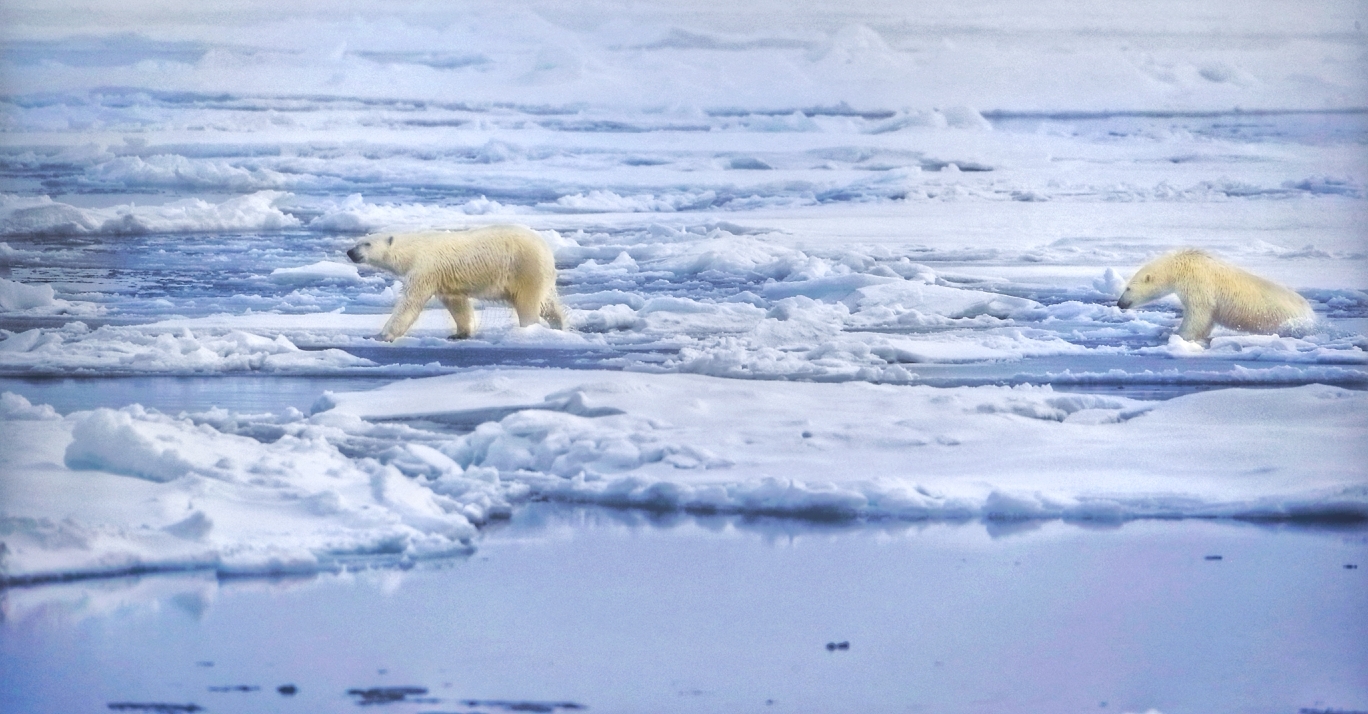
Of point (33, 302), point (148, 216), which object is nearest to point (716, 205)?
point (148, 216)

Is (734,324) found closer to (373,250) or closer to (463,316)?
(463,316)

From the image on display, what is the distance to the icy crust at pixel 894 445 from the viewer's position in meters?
4.91

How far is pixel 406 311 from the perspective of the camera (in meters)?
5.39

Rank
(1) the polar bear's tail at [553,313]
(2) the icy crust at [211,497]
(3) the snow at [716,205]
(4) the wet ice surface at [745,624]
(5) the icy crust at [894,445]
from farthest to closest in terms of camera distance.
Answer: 1. (1) the polar bear's tail at [553,313]
2. (3) the snow at [716,205]
3. (5) the icy crust at [894,445]
4. (2) the icy crust at [211,497]
5. (4) the wet ice surface at [745,624]

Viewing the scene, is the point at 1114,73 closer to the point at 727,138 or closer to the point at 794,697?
the point at 727,138

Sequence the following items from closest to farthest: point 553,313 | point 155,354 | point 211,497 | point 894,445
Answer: point 211,497, point 894,445, point 155,354, point 553,313

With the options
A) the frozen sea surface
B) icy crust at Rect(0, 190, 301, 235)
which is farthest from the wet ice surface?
icy crust at Rect(0, 190, 301, 235)

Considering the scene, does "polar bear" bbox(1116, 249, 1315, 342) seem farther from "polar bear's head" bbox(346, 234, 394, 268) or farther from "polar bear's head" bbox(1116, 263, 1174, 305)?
"polar bear's head" bbox(346, 234, 394, 268)

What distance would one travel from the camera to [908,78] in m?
5.46

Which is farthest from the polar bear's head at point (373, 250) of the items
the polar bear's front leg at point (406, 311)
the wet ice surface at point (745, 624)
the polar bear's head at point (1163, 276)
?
the polar bear's head at point (1163, 276)

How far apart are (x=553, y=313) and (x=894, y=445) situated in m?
1.26

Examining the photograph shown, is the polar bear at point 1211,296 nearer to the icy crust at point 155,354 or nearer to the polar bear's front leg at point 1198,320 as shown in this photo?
the polar bear's front leg at point 1198,320

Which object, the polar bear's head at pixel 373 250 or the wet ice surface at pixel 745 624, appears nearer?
the wet ice surface at pixel 745 624

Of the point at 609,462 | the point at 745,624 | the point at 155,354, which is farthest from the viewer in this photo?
the point at 155,354
